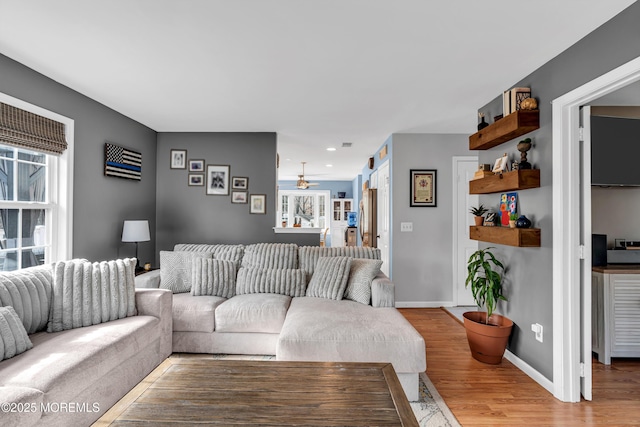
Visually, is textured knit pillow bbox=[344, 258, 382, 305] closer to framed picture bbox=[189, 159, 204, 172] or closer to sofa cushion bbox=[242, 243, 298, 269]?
sofa cushion bbox=[242, 243, 298, 269]

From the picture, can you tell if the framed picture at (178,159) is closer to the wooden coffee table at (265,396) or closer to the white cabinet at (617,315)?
the wooden coffee table at (265,396)

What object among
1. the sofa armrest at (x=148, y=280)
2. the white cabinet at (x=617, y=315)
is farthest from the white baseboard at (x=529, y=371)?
the sofa armrest at (x=148, y=280)

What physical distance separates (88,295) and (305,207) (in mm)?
8187

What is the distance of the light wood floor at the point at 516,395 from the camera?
2164 mm

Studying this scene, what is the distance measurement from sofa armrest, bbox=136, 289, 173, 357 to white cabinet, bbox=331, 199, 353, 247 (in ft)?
25.2

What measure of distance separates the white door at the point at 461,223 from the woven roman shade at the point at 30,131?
459 cm

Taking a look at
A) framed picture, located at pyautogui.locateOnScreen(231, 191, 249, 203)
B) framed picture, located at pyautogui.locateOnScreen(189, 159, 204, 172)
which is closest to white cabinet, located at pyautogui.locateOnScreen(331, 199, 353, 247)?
framed picture, located at pyautogui.locateOnScreen(231, 191, 249, 203)

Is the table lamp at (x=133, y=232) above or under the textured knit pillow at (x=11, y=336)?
above

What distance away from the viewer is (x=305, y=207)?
10.5m

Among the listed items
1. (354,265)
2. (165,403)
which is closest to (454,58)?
(354,265)

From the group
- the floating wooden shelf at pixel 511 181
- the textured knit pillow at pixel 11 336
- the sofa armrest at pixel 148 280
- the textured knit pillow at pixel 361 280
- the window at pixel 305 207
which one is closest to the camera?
the textured knit pillow at pixel 11 336

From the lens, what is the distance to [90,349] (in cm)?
201

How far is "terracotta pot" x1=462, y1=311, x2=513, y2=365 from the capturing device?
9.48 feet

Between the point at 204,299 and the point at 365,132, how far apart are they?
9.90ft
